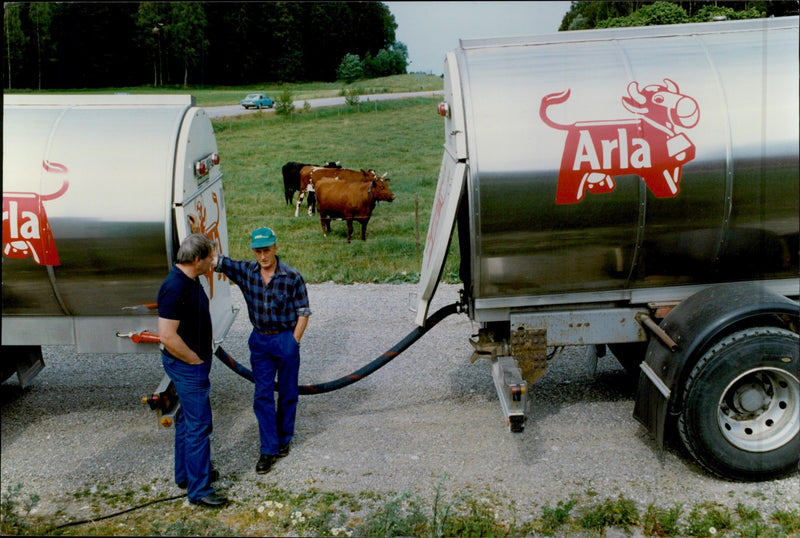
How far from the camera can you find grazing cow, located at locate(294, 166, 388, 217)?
17.6 meters

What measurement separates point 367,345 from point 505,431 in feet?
9.36

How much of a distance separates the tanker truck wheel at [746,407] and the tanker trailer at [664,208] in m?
0.01

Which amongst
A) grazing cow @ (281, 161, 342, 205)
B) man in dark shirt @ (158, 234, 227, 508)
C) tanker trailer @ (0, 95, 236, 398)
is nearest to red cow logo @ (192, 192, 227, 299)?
tanker trailer @ (0, 95, 236, 398)

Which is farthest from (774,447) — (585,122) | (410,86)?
(410,86)

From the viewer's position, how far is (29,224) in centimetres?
549

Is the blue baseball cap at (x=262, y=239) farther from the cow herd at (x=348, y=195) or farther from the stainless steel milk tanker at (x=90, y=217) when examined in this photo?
the cow herd at (x=348, y=195)

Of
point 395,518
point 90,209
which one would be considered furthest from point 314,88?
point 395,518

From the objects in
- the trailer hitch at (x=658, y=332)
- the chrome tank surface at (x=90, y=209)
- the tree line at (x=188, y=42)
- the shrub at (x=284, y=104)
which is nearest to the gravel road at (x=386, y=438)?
the trailer hitch at (x=658, y=332)

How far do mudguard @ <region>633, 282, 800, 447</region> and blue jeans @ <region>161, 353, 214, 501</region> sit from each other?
332 cm

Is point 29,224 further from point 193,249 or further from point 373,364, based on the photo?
point 373,364

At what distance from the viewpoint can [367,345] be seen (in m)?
8.60

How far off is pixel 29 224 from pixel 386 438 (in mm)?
3384

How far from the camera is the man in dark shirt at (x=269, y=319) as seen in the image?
5.57m

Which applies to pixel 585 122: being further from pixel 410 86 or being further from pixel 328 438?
pixel 410 86
